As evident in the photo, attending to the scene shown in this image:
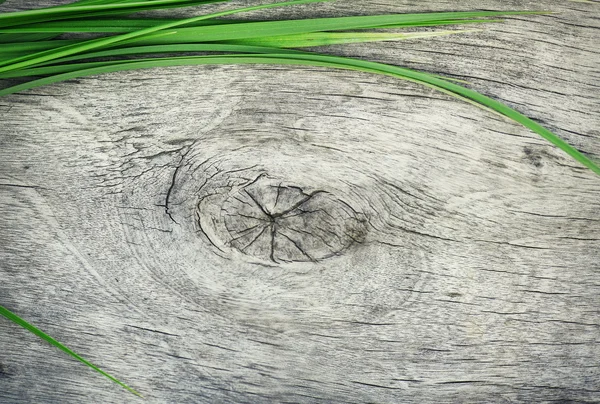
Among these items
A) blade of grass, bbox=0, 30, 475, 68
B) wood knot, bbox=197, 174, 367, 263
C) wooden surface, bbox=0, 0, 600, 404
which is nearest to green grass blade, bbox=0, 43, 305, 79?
blade of grass, bbox=0, 30, 475, 68

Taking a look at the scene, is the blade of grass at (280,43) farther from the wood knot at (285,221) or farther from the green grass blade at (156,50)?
the wood knot at (285,221)

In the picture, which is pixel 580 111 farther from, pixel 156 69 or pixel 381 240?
pixel 156 69

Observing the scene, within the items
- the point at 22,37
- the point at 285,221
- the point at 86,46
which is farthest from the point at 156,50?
the point at 285,221

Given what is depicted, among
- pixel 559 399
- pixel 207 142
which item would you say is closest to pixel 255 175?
pixel 207 142

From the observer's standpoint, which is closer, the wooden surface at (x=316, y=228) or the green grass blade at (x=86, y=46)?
the green grass blade at (x=86, y=46)

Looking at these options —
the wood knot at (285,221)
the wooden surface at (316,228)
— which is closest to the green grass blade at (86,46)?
the wooden surface at (316,228)

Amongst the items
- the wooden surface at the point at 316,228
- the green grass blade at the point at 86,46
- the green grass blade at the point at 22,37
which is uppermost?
the green grass blade at the point at 22,37

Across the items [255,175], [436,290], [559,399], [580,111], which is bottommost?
[559,399]

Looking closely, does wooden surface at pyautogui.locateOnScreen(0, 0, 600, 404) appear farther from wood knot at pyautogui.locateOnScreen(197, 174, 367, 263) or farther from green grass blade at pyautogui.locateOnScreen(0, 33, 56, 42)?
green grass blade at pyautogui.locateOnScreen(0, 33, 56, 42)
